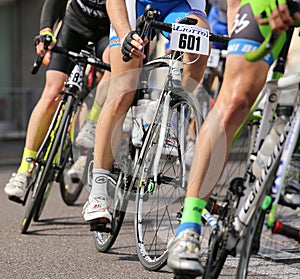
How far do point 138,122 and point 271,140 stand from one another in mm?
1717

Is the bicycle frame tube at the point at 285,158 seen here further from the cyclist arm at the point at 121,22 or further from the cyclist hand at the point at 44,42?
the cyclist hand at the point at 44,42

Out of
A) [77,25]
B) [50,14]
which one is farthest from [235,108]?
[77,25]

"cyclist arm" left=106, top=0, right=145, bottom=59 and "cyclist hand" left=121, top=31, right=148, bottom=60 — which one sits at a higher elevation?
"cyclist arm" left=106, top=0, right=145, bottom=59

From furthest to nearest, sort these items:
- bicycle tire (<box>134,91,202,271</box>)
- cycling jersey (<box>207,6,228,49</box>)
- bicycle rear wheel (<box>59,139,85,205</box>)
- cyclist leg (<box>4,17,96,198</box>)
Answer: cycling jersey (<box>207,6,228,49</box>), bicycle rear wheel (<box>59,139,85,205</box>), cyclist leg (<box>4,17,96,198</box>), bicycle tire (<box>134,91,202,271</box>)

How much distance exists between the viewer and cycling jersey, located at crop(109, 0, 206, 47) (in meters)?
5.41

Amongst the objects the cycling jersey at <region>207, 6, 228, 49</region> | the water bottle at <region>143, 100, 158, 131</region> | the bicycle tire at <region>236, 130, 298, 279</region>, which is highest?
the cycling jersey at <region>207, 6, 228, 49</region>

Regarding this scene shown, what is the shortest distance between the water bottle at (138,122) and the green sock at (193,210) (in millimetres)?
1451

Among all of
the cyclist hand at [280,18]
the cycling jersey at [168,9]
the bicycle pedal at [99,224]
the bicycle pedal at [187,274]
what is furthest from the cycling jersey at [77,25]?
the cyclist hand at [280,18]

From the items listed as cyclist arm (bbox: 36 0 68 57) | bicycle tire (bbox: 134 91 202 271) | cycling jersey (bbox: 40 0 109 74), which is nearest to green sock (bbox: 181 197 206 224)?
bicycle tire (bbox: 134 91 202 271)

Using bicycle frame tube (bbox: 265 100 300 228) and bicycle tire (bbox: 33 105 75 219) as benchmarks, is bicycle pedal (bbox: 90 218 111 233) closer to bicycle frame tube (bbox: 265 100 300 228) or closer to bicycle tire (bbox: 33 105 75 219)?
bicycle tire (bbox: 33 105 75 219)

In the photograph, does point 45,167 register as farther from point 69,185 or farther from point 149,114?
point 69,185

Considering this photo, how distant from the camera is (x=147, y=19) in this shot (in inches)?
193

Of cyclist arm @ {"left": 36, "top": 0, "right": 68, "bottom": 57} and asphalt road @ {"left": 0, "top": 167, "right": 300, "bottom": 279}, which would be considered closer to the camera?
asphalt road @ {"left": 0, "top": 167, "right": 300, "bottom": 279}

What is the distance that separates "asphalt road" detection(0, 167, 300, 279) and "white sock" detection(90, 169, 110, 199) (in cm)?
44
